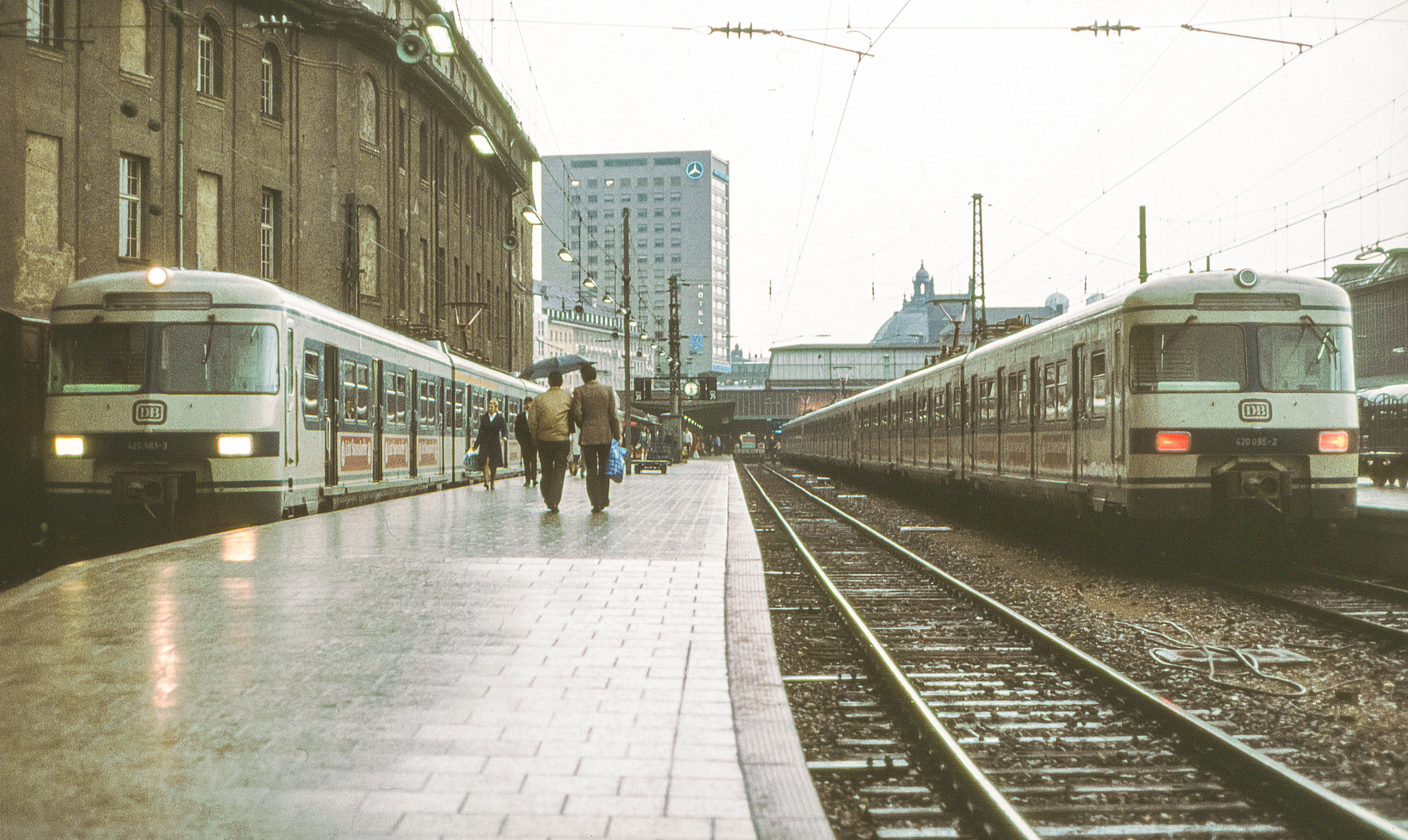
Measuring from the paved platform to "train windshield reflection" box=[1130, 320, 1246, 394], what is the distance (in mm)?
5205

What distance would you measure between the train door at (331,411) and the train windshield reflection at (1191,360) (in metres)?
10.4

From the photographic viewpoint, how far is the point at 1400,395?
31.7 metres

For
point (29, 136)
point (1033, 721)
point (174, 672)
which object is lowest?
point (1033, 721)

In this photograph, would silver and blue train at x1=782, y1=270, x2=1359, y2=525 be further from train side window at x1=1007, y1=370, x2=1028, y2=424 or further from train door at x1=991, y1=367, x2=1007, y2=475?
train door at x1=991, y1=367, x2=1007, y2=475

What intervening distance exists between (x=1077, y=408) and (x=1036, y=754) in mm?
8752

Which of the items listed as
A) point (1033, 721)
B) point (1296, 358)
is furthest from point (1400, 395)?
point (1033, 721)

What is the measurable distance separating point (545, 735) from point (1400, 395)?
1346 inches

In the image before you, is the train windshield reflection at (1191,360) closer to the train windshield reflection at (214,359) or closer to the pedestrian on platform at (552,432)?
the pedestrian on platform at (552,432)

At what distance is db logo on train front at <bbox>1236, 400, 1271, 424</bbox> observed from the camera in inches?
443

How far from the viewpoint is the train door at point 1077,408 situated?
12938 millimetres

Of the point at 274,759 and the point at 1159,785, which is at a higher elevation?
the point at 274,759

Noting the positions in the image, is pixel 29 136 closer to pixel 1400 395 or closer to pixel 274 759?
pixel 274 759

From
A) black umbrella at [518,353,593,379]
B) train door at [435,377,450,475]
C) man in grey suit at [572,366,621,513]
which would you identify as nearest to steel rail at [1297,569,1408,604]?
man in grey suit at [572,366,621,513]

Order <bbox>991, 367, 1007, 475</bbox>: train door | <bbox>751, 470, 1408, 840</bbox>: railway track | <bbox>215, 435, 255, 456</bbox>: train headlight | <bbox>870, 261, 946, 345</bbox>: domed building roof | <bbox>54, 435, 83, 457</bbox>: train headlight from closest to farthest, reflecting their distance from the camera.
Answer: <bbox>751, 470, 1408, 840</bbox>: railway track → <bbox>54, 435, 83, 457</bbox>: train headlight → <bbox>215, 435, 255, 456</bbox>: train headlight → <bbox>991, 367, 1007, 475</bbox>: train door → <bbox>870, 261, 946, 345</bbox>: domed building roof
